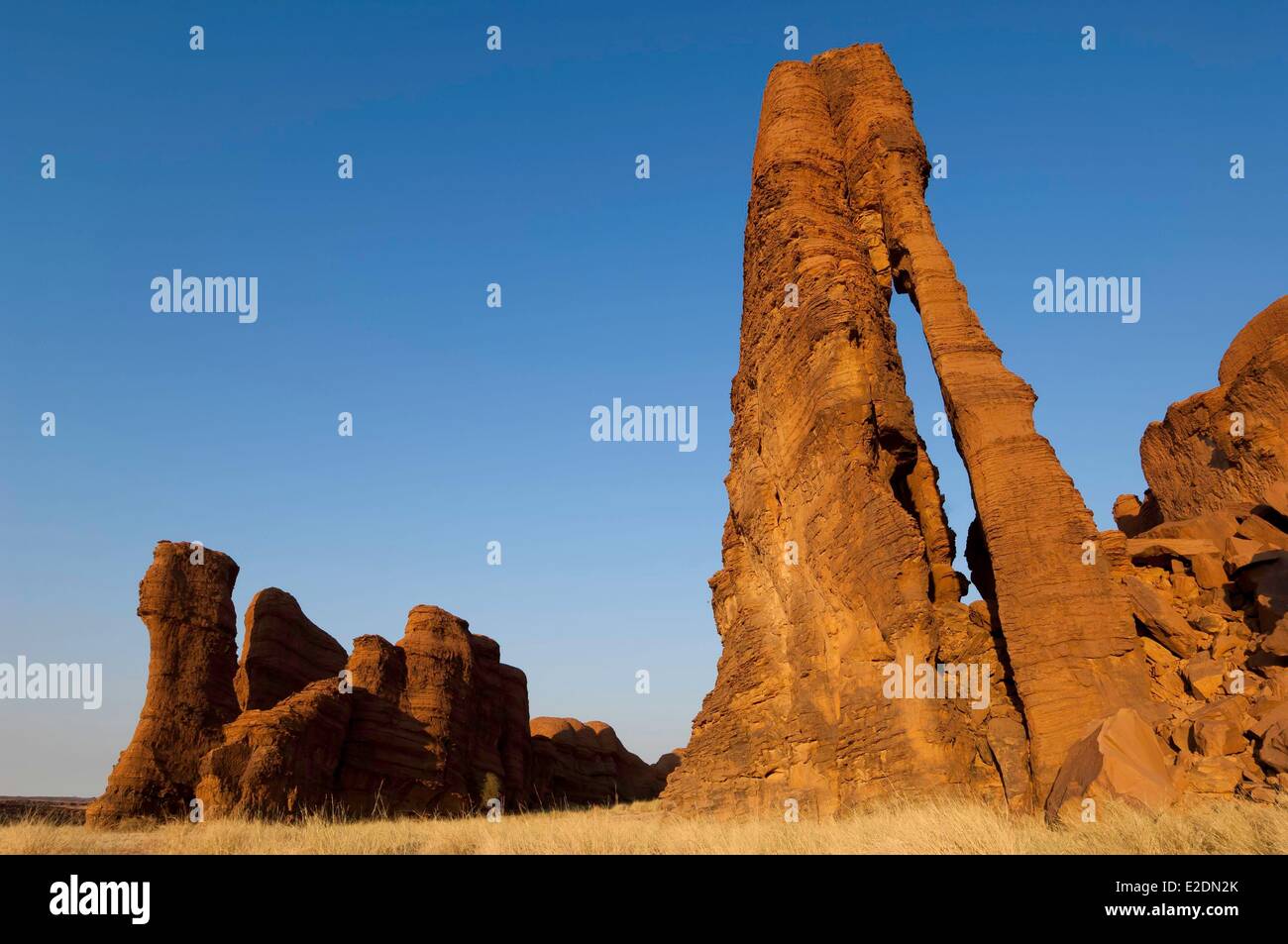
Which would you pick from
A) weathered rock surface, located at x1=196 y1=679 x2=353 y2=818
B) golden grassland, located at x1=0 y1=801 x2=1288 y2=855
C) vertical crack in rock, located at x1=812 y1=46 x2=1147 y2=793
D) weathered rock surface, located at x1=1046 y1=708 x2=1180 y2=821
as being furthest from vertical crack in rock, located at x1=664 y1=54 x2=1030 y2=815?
weathered rock surface, located at x1=196 y1=679 x2=353 y2=818

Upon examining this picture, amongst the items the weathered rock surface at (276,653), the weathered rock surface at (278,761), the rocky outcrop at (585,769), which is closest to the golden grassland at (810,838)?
the weathered rock surface at (278,761)

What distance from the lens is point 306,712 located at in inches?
1342

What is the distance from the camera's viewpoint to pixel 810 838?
12344 mm

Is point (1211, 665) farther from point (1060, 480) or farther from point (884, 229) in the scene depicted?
point (884, 229)

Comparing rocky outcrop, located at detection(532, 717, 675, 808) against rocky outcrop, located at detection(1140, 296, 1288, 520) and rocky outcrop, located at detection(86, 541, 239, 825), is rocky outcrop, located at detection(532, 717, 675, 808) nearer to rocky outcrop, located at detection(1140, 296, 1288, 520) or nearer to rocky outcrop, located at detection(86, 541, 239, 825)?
rocky outcrop, located at detection(86, 541, 239, 825)

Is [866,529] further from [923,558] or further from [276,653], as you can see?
[276,653]

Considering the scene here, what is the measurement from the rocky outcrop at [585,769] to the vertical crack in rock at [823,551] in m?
35.9

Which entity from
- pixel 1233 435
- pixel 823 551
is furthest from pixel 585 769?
pixel 1233 435

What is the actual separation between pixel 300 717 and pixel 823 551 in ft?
71.6

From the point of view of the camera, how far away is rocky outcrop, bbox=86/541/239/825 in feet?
98.1
